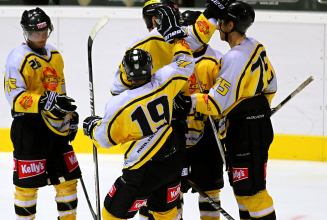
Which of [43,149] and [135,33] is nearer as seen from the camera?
[43,149]

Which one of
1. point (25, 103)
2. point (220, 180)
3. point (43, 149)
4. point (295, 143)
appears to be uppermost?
point (25, 103)

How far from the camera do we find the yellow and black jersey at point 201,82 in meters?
2.92

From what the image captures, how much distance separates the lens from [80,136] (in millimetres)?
5543

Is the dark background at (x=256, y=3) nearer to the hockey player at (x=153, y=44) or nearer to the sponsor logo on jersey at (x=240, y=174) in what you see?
the hockey player at (x=153, y=44)

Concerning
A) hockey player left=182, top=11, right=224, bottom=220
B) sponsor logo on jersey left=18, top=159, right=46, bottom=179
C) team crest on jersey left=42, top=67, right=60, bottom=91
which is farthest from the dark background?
sponsor logo on jersey left=18, top=159, right=46, bottom=179

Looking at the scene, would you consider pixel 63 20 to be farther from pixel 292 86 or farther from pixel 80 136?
pixel 292 86

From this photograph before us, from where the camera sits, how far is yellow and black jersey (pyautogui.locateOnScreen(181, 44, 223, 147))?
2.92 metres

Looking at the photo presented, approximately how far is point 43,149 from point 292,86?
3132mm

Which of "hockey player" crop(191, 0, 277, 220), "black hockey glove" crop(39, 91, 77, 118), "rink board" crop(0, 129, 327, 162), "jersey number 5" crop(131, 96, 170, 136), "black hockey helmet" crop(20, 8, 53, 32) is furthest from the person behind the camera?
"rink board" crop(0, 129, 327, 162)

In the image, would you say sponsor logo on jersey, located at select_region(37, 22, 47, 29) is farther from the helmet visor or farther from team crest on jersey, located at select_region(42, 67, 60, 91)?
team crest on jersey, located at select_region(42, 67, 60, 91)

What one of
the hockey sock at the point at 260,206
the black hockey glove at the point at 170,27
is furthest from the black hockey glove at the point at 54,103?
the hockey sock at the point at 260,206

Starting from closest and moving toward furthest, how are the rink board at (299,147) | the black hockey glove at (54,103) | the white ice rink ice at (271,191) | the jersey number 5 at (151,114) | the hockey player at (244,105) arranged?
the jersey number 5 at (151,114), the hockey player at (244,105), the black hockey glove at (54,103), the white ice rink ice at (271,191), the rink board at (299,147)

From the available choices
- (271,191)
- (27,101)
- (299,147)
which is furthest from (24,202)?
(299,147)

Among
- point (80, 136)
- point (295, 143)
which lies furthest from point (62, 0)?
point (295, 143)
